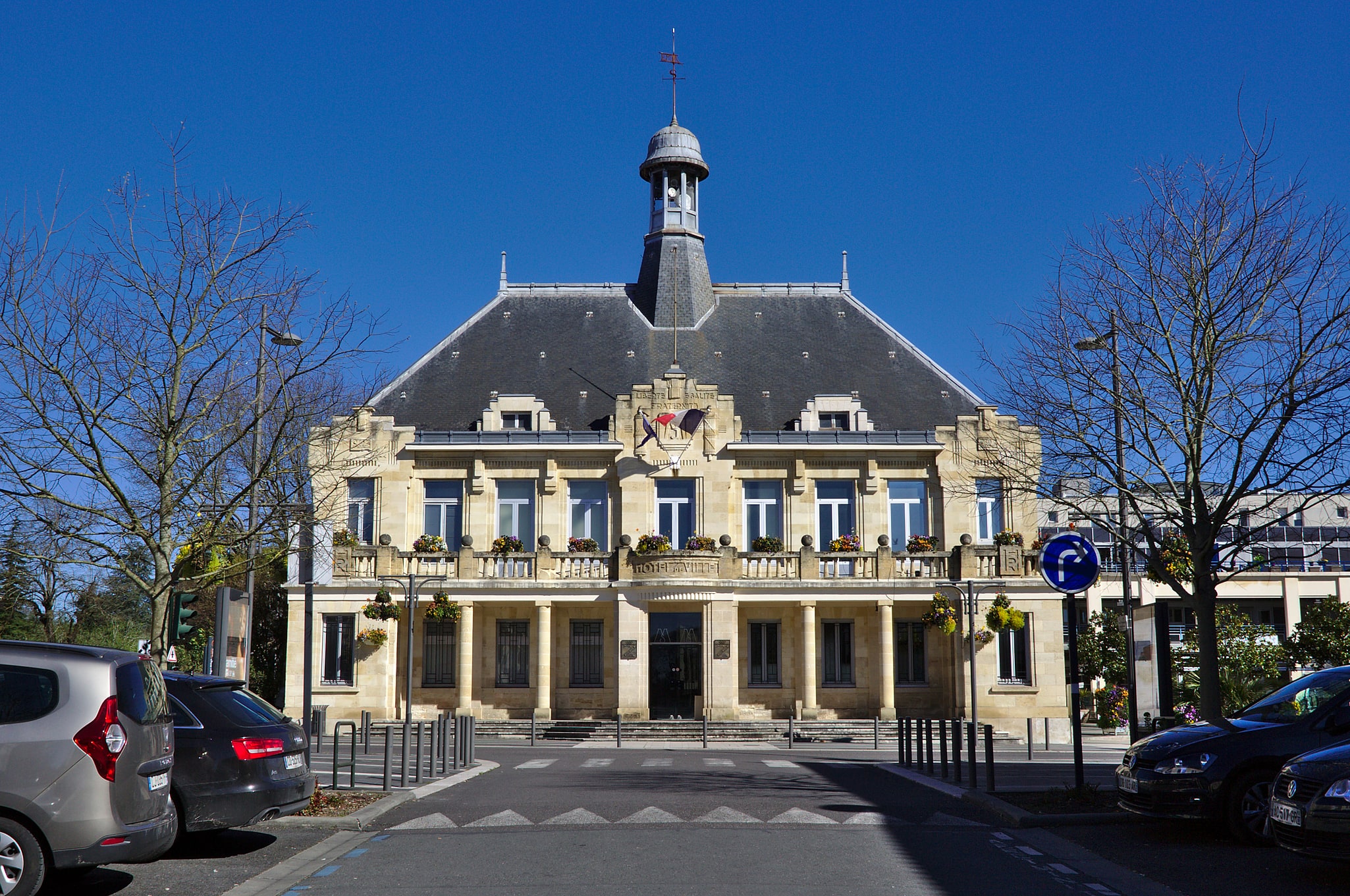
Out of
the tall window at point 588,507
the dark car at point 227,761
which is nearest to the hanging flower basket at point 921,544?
the tall window at point 588,507

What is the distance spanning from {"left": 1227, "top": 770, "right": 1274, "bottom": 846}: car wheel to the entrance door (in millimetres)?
25510

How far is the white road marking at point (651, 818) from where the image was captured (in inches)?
545

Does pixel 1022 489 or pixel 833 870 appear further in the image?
pixel 1022 489

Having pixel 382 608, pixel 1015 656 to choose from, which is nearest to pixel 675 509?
pixel 382 608

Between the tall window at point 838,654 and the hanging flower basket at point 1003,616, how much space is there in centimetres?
427

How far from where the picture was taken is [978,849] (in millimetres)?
11953

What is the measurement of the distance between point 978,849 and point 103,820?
735 cm

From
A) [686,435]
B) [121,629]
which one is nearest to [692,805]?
[686,435]

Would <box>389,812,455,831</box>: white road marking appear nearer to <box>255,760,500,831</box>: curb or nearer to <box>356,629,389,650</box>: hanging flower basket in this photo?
<box>255,760,500,831</box>: curb

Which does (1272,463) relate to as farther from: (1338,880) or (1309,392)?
(1338,880)

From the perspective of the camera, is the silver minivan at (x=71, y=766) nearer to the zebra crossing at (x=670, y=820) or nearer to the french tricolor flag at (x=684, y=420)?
the zebra crossing at (x=670, y=820)

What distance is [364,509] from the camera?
124 ft

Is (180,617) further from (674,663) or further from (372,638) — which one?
(674,663)

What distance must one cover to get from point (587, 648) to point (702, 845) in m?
26.3
